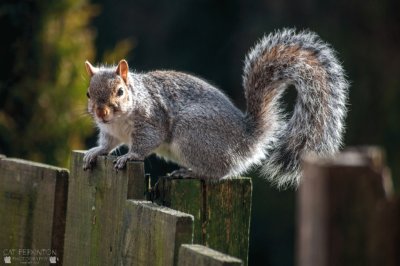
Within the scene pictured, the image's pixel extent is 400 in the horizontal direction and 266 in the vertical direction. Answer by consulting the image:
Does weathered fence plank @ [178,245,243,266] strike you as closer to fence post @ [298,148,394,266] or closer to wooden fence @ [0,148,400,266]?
wooden fence @ [0,148,400,266]

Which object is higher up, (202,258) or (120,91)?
(120,91)

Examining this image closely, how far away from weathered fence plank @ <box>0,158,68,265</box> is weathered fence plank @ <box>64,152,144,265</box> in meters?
0.06

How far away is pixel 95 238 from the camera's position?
2059 millimetres

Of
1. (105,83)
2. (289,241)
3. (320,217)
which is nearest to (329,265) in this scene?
(320,217)

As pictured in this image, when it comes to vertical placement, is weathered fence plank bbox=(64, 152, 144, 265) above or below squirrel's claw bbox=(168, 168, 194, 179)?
below

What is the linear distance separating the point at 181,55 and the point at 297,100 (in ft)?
23.2

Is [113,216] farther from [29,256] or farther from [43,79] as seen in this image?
[43,79]

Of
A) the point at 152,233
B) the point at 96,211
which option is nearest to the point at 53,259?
the point at 96,211

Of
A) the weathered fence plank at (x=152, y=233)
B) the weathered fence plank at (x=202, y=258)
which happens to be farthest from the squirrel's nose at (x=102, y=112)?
the weathered fence plank at (x=202, y=258)

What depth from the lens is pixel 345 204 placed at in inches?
41.5

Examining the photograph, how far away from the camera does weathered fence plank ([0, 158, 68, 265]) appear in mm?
2264

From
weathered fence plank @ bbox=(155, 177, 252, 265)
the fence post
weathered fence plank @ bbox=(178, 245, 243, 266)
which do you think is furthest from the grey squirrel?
the fence post

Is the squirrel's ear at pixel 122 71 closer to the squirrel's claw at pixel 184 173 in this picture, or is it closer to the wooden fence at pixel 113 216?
the squirrel's claw at pixel 184 173

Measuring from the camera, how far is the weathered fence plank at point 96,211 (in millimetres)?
1942
